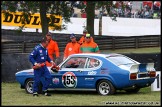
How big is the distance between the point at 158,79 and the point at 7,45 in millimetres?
14415

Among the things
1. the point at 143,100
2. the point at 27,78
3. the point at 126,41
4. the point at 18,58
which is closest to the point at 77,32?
the point at 126,41

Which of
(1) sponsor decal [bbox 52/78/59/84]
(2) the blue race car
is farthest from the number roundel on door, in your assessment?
(1) sponsor decal [bbox 52/78/59/84]

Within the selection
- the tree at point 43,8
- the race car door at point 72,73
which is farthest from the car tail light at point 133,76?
the tree at point 43,8

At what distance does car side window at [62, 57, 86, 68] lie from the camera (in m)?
14.3

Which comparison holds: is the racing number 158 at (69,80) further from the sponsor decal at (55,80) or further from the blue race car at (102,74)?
the sponsor decal at (55,80)

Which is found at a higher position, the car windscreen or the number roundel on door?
the car windscreen

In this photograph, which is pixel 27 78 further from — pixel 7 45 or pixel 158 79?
pixel 7 45

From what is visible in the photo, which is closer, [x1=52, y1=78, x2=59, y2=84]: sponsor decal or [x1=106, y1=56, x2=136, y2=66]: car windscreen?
[x1=106, y1=56, x2=136, y2=66]: car windscreen

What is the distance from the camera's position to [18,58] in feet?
59.1

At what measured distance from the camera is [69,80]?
14.1m

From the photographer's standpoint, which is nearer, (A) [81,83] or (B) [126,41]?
(A) [81,83]

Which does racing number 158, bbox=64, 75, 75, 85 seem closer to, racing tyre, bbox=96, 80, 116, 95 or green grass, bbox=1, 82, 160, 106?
green grass, bbox=1, 82, 160, 106

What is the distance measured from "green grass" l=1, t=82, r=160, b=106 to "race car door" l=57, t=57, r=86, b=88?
0.30m

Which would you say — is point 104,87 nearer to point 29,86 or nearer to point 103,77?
point 103,77
